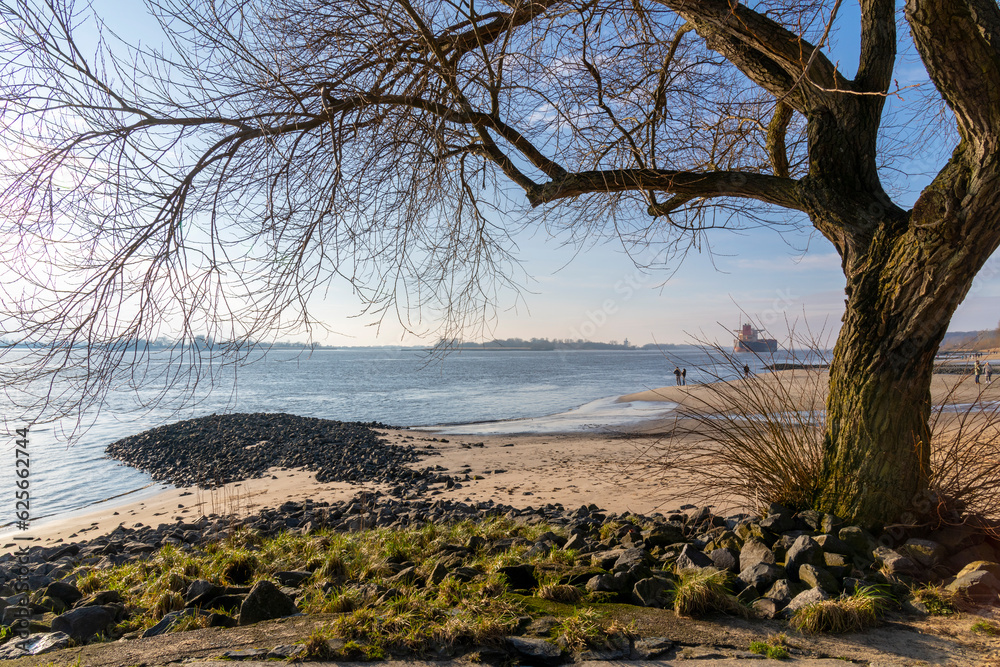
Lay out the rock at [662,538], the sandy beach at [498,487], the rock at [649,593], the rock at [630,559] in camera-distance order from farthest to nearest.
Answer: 1. the sandy beach at [498,487]
2. the rock at [662,538]
3. the rock at [630,559]
4. the rock at [649,593]

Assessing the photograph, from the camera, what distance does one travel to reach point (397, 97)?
173 inches

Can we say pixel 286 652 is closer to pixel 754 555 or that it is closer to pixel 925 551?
pixel 754 555

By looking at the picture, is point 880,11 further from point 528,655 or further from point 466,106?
point 528,655

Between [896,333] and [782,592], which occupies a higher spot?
[896,333]

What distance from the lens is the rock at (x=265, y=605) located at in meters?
3.45

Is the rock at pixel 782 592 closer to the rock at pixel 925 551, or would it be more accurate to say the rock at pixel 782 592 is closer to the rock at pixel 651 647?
the rock at pixel 651 647

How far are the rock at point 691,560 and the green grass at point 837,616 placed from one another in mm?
706

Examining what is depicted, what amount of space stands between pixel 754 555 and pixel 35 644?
490 centimetres

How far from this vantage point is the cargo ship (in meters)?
5.47

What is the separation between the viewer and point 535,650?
2.89m

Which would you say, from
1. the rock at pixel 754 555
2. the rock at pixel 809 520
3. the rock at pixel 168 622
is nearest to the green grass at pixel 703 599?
the rock at pixel 754 555

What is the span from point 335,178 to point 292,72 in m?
1.03

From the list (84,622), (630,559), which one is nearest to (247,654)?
(84,622)

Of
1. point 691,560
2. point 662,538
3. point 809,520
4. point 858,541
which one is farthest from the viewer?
point 662,538
